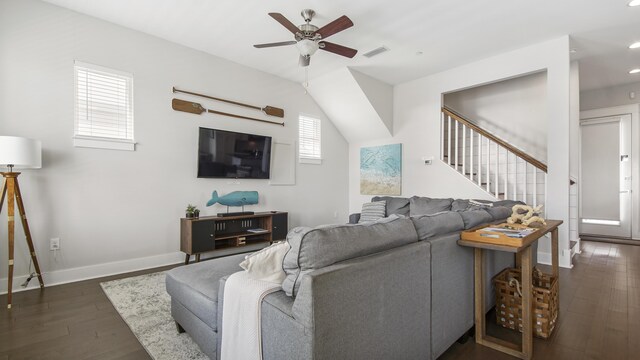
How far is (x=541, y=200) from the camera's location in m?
4.43

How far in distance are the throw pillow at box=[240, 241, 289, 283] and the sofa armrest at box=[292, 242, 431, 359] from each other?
0.36m

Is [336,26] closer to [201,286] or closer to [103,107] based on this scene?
[201,286]

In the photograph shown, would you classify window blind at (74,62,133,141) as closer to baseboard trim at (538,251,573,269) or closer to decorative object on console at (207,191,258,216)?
decorative object on console at (207,191,258,216)

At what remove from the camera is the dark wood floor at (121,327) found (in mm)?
1941

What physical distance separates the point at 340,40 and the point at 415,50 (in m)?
1.17

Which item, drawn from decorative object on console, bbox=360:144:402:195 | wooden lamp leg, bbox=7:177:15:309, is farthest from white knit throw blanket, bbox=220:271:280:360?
decorative object on console, bbox=360:144:402:195

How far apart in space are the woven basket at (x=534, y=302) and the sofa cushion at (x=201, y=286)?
2.01 metres

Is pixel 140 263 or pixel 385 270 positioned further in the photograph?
pixel 140 263

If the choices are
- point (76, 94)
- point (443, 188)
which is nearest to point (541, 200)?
point (443, 188)

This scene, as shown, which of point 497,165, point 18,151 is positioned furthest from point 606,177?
point 18,151

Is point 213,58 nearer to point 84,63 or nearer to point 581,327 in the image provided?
point 84,63

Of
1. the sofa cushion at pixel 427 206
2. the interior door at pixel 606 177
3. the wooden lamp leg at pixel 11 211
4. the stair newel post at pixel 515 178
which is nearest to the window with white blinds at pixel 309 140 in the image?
the sofa cushion at pixel 427 206

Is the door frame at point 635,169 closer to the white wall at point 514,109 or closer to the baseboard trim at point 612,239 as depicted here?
the baseboard trim at point 612,239

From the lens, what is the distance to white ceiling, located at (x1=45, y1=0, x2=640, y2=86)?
326cm
